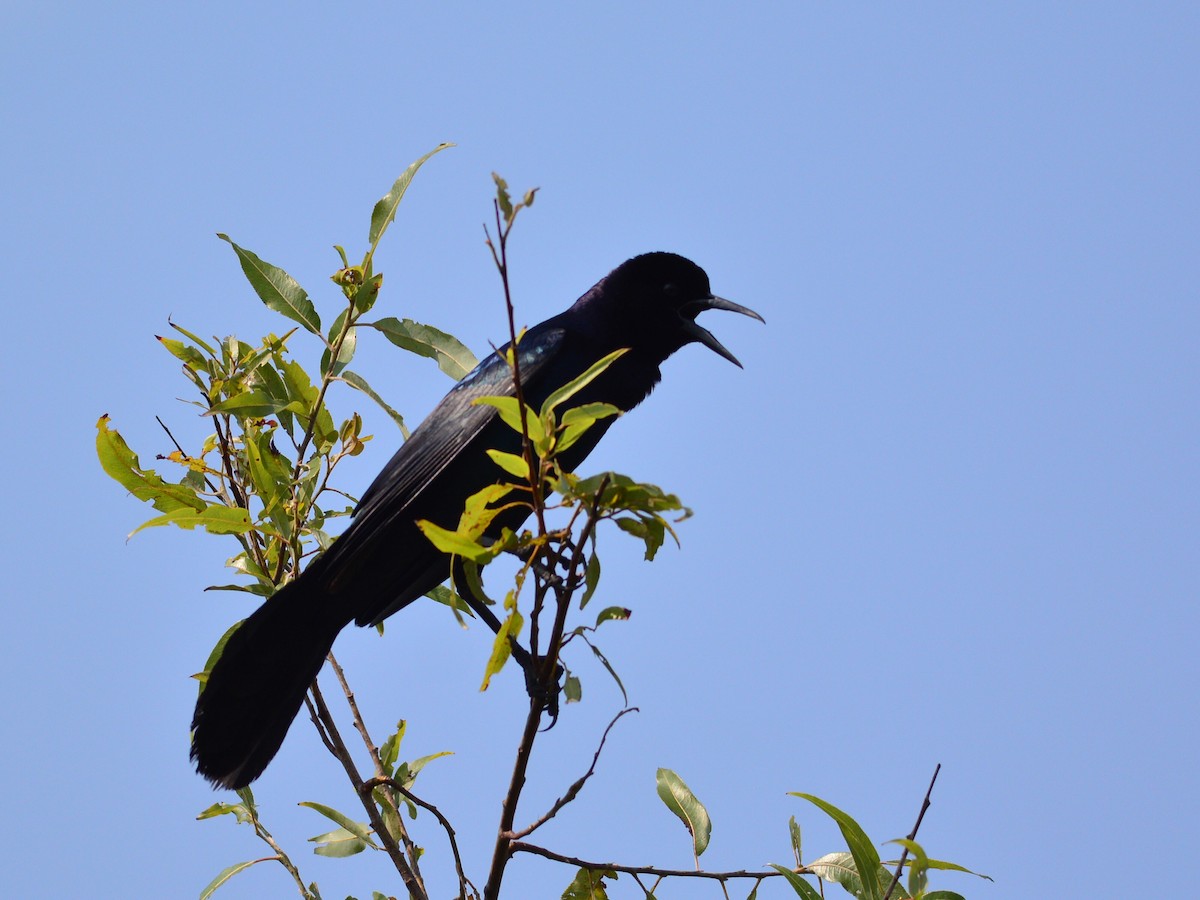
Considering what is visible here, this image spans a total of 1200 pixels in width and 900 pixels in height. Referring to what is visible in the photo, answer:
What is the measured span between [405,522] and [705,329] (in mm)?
1805

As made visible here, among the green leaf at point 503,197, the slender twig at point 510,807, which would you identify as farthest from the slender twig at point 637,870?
the green leaf at point 503,197

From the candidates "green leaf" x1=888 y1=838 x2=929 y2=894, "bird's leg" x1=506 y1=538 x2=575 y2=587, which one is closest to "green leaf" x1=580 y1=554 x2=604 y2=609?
"bird's leg" x1=506 y1=538 x2=575 y2=587

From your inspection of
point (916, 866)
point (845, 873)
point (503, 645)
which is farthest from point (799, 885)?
point (503, 645)

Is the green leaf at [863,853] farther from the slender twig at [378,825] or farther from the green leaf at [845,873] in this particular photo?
the slender twig at [378,825]

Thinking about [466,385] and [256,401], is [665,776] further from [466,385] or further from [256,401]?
[466,385]

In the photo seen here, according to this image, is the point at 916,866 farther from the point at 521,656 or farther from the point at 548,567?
the point at 521,656

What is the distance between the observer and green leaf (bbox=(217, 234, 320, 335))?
369 centimetres

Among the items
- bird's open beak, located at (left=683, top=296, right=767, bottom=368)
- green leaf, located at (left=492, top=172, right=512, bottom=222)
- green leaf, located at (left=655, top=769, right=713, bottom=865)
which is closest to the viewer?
green leaf, located at (left=492, top=172, right=512, bottom=222)

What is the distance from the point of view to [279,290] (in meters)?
3.70

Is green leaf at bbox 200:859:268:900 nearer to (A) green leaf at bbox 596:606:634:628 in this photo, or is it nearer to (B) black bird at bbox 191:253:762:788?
(B) black bird at bbox 191:253:762:788

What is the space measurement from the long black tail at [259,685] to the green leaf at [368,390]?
2.07 feet

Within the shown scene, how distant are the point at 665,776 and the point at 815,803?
0.68 m

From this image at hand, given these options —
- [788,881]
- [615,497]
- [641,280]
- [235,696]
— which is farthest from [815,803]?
[641,280]

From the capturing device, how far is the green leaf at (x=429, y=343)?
3.74 meters
